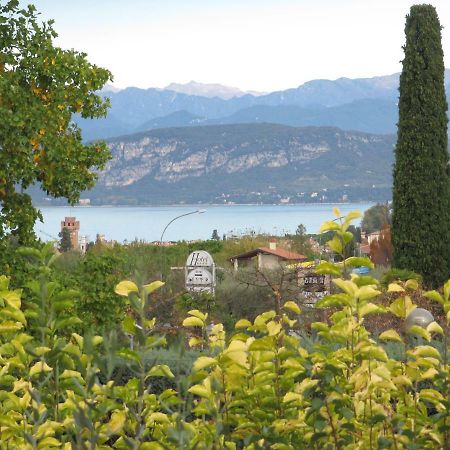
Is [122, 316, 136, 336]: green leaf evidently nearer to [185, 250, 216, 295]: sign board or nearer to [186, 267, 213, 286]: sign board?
[185, 250, 216, 295]: sign board

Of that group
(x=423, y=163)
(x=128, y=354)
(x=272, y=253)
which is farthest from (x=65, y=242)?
(x=128, y=354)

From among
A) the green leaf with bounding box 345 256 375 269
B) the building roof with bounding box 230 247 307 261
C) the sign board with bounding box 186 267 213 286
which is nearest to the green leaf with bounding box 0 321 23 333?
the green leaf with bounding box 345 256 375 269

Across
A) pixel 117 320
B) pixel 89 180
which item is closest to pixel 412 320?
pixel 117 320

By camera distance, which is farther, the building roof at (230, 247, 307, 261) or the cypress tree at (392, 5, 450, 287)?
the building roof at (230, 247, 307, 261)

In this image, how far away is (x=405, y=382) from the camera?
12.5 ft

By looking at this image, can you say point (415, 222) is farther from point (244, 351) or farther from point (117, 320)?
point (244, 351)

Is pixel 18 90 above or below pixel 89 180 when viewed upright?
above

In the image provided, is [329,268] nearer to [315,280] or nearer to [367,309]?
[367,309]

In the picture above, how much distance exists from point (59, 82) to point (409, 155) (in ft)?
42.3

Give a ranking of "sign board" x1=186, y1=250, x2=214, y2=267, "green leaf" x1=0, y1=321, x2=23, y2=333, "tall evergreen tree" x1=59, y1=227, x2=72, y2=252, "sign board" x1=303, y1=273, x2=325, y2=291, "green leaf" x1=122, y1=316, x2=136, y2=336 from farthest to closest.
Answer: "tall evergreen tree" x1=59, y1=227, x2=72, y2=252, "sign board" x1=186, y1=250, x2=214, y2=267, "sign board" x1=303, y1=273, x2=325, y2=291, "green leaf" x1=0, y1=321, x2=23, y2=333, "green leaf" x1=122, y1=316, x2=136, y2=336

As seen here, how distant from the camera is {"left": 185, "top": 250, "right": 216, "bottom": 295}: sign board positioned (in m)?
29.5

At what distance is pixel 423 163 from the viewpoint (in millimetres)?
25734

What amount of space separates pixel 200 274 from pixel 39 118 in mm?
15195

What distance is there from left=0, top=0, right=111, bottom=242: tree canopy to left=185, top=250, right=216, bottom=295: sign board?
13.1 metres
